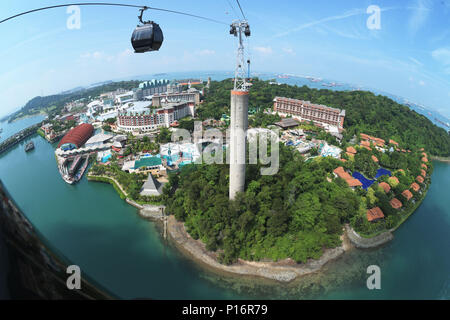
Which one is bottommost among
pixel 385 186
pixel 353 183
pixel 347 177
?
pixel 385 186

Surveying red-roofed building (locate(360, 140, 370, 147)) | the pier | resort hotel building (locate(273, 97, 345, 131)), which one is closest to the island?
resort hotel building (locate(273, 97, 345, 131))

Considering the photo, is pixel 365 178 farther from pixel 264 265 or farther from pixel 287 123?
pixel 287 123

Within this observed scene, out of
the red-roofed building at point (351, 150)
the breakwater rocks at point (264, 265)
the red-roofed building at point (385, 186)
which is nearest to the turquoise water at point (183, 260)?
the breakwater rocks at point (264, 265)

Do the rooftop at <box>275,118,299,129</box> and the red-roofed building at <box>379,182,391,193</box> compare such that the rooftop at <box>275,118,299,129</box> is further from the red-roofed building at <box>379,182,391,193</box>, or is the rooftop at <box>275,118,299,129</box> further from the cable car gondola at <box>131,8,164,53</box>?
the cable car gondola at <box>131,8,164,53</box>

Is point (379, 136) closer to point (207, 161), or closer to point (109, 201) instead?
point (207, 161)

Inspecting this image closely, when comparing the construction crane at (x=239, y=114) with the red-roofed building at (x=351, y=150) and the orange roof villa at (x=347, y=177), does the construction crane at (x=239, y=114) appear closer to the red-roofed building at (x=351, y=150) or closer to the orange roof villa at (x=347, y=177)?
the orange roof villa at (x=347, y=177)

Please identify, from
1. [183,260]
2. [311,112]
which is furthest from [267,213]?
[311,112]
